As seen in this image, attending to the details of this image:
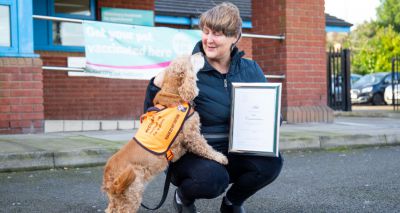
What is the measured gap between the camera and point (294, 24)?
33.9ft

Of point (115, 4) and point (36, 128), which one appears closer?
point (36, 128)

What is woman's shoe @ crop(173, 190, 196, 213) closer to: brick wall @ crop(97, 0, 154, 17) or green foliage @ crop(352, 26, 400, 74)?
brick wall @ crop(97, 0, 154, 17)

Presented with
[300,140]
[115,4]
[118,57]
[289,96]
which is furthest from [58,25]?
[300,140]

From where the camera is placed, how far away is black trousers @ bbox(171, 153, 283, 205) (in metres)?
3.55

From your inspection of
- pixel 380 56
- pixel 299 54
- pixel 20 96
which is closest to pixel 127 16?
pixel 299 54

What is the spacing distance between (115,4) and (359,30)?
58299 mm

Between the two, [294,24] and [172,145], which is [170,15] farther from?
[172,145]

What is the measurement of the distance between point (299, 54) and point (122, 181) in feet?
25.2

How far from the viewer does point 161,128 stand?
3.36 meters

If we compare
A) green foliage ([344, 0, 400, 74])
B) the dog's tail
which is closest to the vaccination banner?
the dog's tail

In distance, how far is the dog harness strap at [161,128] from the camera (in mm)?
3338

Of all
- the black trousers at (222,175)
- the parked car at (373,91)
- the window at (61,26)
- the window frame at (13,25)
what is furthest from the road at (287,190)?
the parked car at (373,91)

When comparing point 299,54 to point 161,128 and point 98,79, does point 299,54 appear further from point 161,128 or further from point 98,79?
point 161,128

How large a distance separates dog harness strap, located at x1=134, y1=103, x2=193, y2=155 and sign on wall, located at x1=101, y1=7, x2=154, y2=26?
29.2 ft
